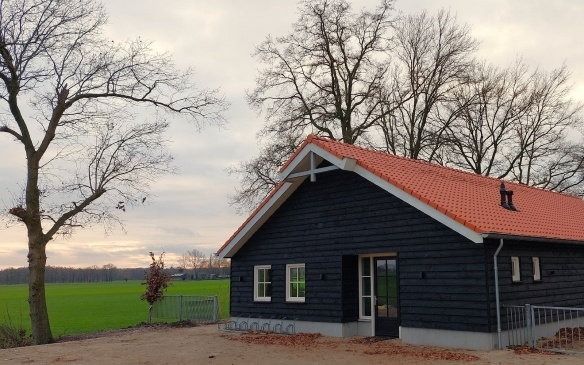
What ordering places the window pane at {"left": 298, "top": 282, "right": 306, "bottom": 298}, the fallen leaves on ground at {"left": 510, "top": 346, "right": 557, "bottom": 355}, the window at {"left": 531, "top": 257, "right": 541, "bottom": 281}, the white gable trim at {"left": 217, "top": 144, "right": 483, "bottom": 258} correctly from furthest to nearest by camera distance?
1. the window pane at {"left": 298, "top": 282, "right": 306, "bottom": 298}
2. the window at {"left": 531, "top": 257, "right": 541, "bottom": 281}
3. the white gable trim at {"left": 217, "top": 144, "right": 483, "bottom": 258}
4. the fallen leaves on ground at {"left": 510, "top": 346, "right": 557, "bottom": 355}

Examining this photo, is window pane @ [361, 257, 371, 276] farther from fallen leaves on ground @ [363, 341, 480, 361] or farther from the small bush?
the small bush

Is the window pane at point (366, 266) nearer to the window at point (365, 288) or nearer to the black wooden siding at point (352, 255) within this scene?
the window at point (365, 288)

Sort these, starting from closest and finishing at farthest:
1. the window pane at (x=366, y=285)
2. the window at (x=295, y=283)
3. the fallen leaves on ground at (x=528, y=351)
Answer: the fallen leaves on ground at (x=528, y=351), the window pane at (x=366, y=285), the window at (x=295, y=283)

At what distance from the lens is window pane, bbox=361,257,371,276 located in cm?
1540

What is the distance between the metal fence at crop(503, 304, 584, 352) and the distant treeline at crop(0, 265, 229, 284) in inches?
4828

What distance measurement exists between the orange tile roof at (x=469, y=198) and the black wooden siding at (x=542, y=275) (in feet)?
1.50

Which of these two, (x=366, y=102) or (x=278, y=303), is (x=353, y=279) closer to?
(x=278, y=303)

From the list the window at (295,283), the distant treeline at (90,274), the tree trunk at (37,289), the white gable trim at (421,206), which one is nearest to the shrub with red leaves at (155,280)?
the tree trunk at (37,289)

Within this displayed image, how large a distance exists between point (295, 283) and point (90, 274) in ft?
543

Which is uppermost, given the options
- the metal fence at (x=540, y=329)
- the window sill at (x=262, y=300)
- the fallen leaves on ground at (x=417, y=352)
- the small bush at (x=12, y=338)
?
the window sill at (x=262, y=300)

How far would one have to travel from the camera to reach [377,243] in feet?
47.5

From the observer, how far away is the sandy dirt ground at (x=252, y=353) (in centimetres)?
1117

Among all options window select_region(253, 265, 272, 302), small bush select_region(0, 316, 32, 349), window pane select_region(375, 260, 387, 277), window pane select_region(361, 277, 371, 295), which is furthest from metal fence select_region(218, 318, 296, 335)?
small bush select_region(0, 316, 32, 349)

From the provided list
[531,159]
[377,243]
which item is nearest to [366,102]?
[531,159]
